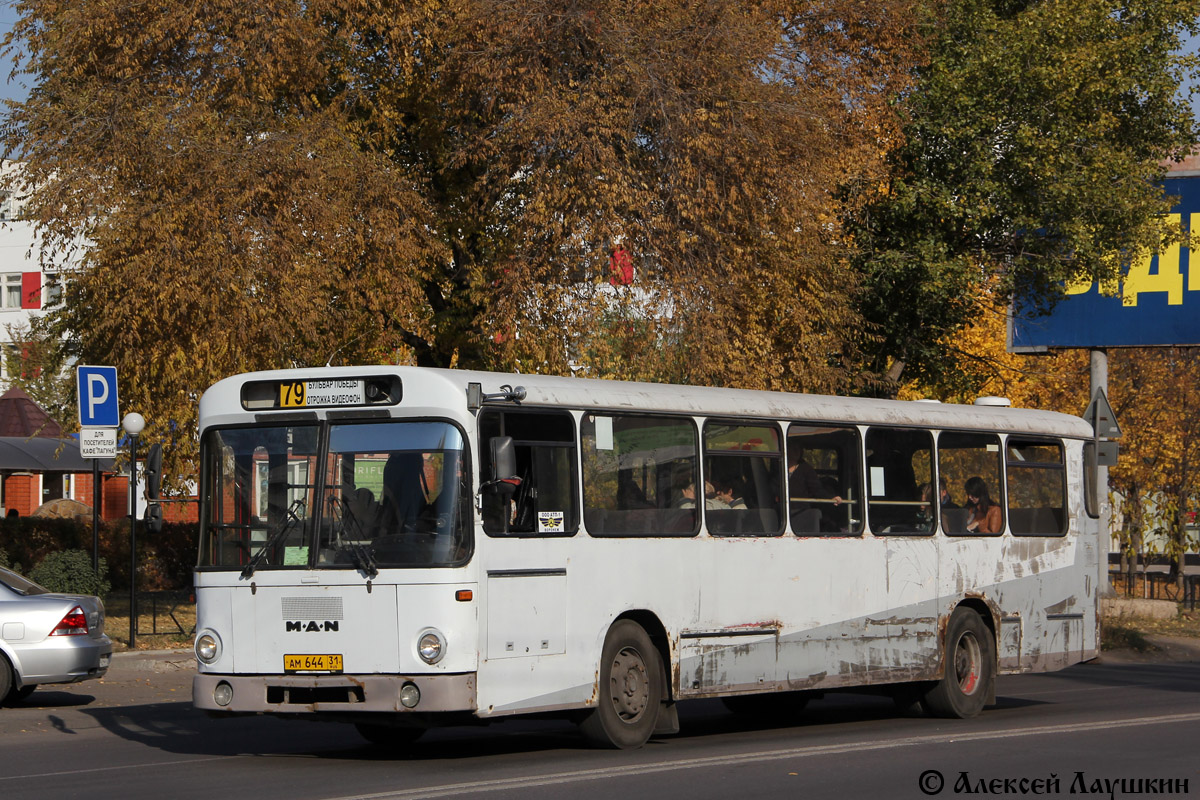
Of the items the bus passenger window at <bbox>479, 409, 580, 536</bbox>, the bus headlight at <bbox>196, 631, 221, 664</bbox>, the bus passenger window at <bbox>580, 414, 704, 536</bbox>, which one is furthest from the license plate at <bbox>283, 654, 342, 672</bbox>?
the bus passenger window at <bbox>580, 414, 704, 536</bbox>

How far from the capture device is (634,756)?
11922 millimetres

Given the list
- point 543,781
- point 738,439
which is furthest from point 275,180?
point 543,781

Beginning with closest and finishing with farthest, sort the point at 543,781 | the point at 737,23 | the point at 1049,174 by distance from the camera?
the point at 543,781, the point at 737,23, the point at 1049,174

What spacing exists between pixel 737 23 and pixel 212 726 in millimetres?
12666

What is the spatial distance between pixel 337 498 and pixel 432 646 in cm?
126

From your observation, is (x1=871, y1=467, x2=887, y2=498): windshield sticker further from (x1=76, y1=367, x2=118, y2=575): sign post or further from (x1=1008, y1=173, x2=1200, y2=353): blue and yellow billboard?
(x1=1008, y1=173, x2=1200, y2=353): blue and yellow billboard

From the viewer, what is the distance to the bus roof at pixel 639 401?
453 inches

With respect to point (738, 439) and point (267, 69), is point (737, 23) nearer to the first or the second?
point (267, 69)

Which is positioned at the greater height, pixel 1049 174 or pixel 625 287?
pixel 1049 174

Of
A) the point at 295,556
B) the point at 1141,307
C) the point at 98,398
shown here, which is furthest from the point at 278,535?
the point at 1141,307

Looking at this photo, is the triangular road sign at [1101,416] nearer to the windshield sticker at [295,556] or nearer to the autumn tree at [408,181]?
the autumn tree at [408,181]

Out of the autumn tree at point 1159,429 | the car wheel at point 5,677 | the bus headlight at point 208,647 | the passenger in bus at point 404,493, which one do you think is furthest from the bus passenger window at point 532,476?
the autumn tree at point 1159,429

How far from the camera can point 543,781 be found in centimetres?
1041

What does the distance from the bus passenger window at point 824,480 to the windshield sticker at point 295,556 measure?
4441mm
